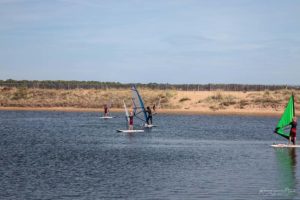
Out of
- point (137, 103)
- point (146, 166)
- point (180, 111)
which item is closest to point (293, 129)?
point (146, 166)

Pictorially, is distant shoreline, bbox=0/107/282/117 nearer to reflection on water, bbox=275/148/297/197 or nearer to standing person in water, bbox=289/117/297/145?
standing person in water, bbox=289/117/297/145

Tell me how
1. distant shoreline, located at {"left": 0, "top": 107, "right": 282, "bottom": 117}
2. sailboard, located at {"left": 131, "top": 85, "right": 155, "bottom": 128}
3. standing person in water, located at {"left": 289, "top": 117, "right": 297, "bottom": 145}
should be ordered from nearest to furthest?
standing person in water, located at {"left": 289, "top": 117, "right": 297, "bottom": 145} < sailboard, located at {"left": 131, "top": 85, "right": 155, "bottom": 128} < distant shoreline, located at {"left": 0, "top": 107, "right": 282, "bottom": 117}

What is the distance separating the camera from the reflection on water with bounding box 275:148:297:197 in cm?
2422

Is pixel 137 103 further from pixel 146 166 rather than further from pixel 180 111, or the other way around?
pixel 180 111

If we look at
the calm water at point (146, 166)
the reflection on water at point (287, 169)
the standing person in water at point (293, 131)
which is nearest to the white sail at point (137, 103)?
the calm water at point (146, 166)

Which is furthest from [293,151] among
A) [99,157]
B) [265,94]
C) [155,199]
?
[265,94]

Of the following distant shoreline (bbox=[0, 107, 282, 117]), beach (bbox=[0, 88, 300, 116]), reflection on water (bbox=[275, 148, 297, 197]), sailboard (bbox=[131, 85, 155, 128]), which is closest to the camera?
reflection on water (bbox=[275, 148, 297, 197])

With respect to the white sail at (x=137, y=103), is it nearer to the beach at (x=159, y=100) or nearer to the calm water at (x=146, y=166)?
the calm water at (x=146, y=166)

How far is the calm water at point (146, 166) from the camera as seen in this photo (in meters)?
Answer: 23.4

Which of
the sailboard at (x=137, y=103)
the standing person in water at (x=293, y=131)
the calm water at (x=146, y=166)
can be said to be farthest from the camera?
the sailboard at (x=137, y=103)

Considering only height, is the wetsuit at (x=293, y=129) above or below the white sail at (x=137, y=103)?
below

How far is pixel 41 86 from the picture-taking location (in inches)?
4724

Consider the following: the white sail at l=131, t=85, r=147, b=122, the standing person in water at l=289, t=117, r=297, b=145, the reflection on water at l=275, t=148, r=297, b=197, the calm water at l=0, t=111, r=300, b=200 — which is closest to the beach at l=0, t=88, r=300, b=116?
Answer: the white sail at l=131, t=85, r=147, b=122

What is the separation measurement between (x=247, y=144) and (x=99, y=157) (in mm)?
12166
